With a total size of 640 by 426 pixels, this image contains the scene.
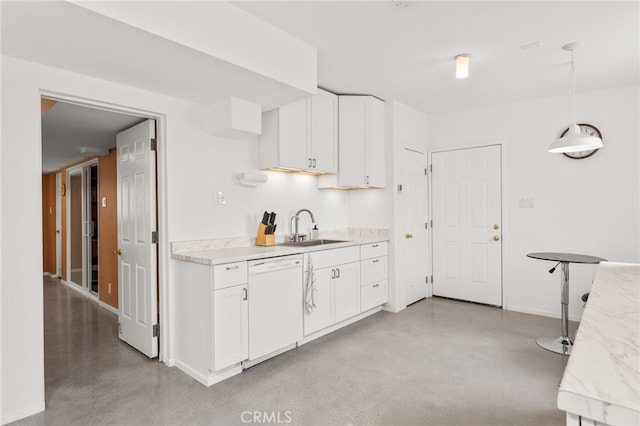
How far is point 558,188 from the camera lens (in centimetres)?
409

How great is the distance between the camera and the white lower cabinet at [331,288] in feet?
10.7

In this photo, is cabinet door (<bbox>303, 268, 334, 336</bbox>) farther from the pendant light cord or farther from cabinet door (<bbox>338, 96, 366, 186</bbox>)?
the pendant light cord

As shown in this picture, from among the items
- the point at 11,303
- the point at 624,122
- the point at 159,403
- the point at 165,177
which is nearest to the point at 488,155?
the point at 624,122

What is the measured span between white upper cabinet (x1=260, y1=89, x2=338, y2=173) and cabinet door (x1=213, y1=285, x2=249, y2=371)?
1.35 meters

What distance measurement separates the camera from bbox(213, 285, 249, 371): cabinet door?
254 centimetres

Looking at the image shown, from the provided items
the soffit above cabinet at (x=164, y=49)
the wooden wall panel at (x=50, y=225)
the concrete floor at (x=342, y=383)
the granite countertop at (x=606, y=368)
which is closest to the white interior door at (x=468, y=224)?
the concrete floor at (x=342, y=383)

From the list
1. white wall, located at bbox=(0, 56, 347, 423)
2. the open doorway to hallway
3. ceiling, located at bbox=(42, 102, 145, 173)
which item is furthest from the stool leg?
ceiling, located at bbox=(42, 102, 145, 173)

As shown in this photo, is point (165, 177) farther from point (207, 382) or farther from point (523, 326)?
point (523, 326)

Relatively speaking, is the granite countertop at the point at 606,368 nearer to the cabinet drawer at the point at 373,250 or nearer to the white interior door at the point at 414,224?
the cabinet drawer at the point at 373,250

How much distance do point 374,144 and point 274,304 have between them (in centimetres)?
224

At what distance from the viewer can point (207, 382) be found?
8.41ft

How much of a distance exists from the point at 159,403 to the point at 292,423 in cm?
92

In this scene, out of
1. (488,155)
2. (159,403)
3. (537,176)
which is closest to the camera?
(159,403)

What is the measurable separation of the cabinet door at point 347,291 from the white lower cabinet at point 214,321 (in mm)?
1136
